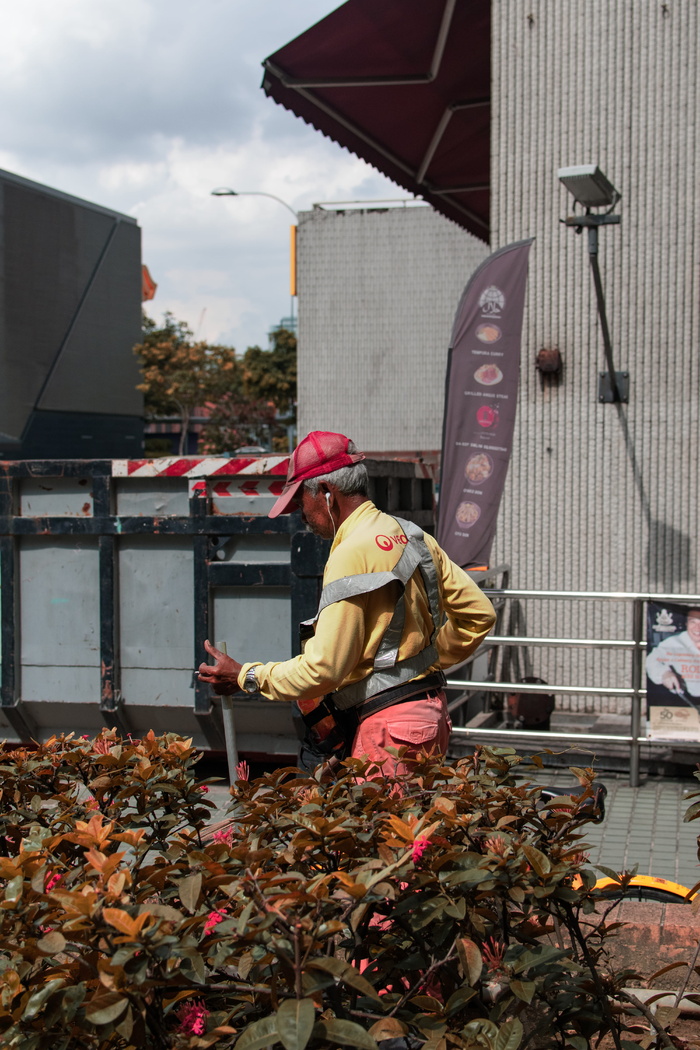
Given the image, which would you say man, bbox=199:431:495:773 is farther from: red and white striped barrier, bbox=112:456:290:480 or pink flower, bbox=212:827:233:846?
red and white striped barrier, bbox=112:456:290:480

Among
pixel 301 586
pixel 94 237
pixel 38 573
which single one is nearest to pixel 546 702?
pixel 301 586

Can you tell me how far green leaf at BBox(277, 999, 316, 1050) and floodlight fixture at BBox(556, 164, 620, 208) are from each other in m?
6.56

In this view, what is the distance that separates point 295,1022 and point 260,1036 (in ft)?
0.32

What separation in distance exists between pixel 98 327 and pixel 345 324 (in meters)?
28.3

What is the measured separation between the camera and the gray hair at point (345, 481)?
3.19 meters

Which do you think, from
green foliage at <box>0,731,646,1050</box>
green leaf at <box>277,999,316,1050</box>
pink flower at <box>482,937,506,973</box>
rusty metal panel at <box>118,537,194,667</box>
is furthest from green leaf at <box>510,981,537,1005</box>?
rusty metal panel at <box>118,537,194,667</box>

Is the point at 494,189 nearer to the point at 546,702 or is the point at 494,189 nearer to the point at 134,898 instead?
the point at 546,702

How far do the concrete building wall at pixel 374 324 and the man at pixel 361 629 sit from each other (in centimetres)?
2397

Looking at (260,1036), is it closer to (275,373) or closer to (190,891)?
(190,891)

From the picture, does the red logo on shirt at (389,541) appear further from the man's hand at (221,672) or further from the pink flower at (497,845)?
the pink flower at (497,845)

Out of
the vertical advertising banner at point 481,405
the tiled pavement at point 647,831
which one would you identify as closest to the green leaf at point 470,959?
the tiled pavement at point 647,831

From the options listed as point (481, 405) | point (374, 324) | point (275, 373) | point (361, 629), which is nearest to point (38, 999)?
point (361, 629)

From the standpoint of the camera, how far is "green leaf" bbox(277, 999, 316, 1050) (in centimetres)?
147

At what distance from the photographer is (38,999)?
1679 millimetres
